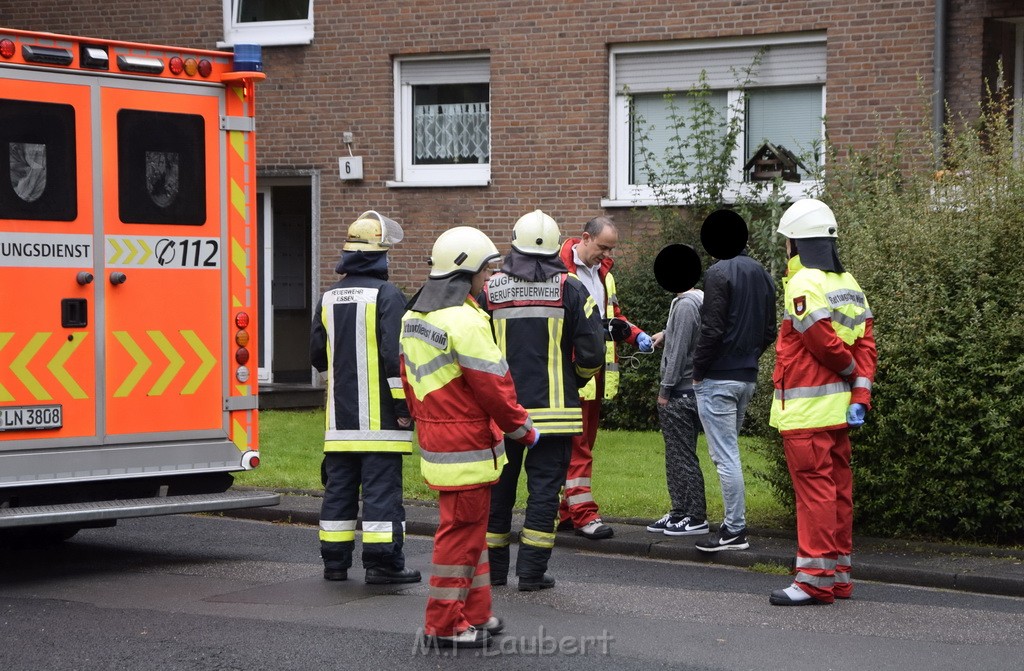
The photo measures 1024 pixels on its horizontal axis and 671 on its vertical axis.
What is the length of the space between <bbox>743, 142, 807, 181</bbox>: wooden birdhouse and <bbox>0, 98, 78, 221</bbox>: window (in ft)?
26.4

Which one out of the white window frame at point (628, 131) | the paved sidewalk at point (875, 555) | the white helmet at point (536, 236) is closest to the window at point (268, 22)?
the white window frame at point (628, 131)

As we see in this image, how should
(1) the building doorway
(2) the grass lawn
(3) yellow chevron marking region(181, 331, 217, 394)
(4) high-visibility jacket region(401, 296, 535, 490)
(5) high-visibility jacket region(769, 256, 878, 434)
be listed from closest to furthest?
(4) high-visibility jacket region(401, 296, 535, 490)
(5) high-visibility jacket region(769, 256, 878, 434)
(3) yellow chevron marking region(181, 331, 217, 394)
(2) the grass lawn
(1) the building doorway

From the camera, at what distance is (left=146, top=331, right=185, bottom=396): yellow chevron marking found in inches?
326

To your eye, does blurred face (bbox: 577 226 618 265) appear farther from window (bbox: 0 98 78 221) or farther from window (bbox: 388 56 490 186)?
window (bbox: 388 56 490 186)

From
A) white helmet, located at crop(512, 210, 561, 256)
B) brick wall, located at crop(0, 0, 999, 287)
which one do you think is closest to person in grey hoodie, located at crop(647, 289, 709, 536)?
white helmet, located at crop(512, 210, 561, 256)

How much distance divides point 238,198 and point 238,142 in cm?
34

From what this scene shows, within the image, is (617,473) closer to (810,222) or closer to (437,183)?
(810,222)

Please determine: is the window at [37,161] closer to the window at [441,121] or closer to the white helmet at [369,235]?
the white helmet at [369,235]

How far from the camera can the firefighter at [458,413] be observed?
6.07 meters

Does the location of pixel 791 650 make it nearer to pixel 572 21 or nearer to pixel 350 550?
pixel 350 550

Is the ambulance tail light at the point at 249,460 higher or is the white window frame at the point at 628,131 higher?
the white window frame at the point at 628,131

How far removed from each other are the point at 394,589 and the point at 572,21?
Result: 956 cm

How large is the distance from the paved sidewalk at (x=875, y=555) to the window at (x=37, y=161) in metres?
3.22

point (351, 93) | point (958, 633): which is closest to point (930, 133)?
point (958, 633)
